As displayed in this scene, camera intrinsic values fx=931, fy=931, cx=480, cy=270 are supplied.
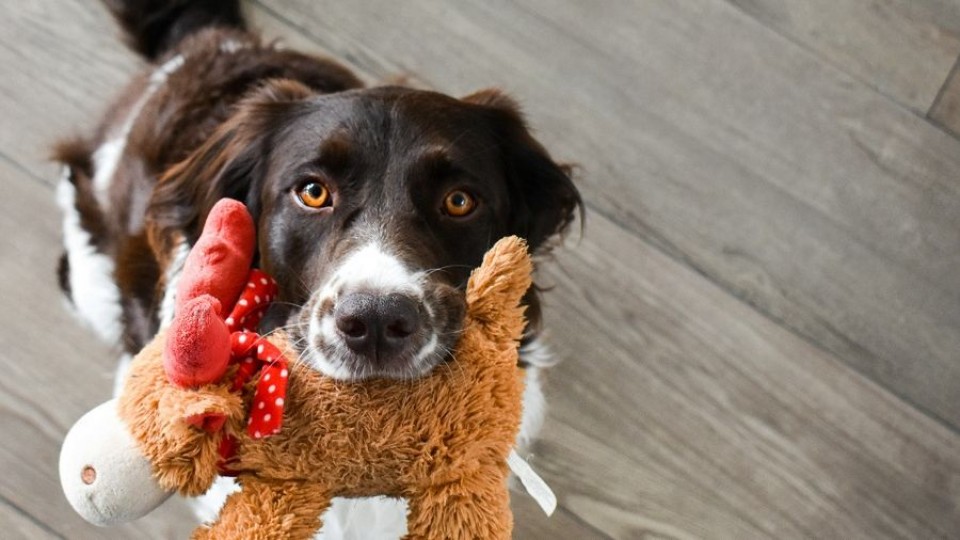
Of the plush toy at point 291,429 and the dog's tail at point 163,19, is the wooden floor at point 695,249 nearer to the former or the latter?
the dog's tail at point 163,19

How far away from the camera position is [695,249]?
6.84 ft

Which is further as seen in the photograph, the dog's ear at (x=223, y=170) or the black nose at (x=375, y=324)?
the dog's ear at (x=223, y=170)

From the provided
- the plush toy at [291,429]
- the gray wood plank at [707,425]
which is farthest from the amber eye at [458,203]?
the gray wood plank at [707,425]

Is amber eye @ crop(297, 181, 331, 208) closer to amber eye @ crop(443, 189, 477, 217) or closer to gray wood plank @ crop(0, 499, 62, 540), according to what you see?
amber eye @ crop(443, 189, 477, 217)

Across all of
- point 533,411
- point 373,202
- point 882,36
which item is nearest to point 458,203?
point 373,202

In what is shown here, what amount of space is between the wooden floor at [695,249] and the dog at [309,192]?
6.3 inches

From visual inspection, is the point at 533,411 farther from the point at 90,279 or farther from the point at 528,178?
the point at 90,279

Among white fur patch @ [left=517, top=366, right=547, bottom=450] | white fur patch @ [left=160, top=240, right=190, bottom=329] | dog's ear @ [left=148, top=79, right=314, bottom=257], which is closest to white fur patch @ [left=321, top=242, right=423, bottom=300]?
dog's ear @ [left=148, top=79, right=314, bottom=257]

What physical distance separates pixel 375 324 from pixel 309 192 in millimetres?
348

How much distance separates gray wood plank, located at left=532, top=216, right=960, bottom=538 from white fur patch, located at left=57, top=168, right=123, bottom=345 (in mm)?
894

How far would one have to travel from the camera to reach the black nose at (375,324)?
1.11 metres

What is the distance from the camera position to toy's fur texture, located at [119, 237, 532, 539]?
1.00 meters

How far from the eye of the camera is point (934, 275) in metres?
2.11

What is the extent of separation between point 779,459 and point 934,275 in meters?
0.56
